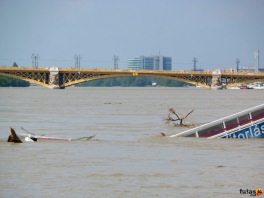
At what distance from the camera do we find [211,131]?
38.4 meters

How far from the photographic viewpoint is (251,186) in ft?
77.5

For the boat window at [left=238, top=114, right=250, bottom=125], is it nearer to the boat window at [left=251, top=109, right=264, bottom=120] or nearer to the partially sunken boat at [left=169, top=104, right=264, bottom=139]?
the partially sunken boat at [left=169, top=104, right=264, bottom=139]

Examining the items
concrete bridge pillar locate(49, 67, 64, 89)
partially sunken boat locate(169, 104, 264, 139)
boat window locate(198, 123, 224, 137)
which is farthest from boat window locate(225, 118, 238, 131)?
concrete bridge pillar locate(49, 67, 64, 89)

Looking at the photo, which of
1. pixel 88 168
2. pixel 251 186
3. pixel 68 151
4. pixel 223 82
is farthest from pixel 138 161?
pixel 223 82

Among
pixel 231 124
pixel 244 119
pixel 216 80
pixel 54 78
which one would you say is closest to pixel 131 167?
pixel 244 119

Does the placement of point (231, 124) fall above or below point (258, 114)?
below

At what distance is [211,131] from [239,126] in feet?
4.53

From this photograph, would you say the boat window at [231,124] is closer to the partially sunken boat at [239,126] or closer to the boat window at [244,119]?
the partially sunken boat at [239,126]

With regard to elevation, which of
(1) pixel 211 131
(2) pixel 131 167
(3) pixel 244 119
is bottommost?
(2) pixel 131 167

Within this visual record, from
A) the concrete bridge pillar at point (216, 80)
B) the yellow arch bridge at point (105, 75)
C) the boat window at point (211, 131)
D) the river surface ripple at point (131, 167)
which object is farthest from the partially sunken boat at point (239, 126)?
the concrete bridge pillar at point (216, 80)

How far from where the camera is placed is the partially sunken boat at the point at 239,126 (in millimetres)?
36656

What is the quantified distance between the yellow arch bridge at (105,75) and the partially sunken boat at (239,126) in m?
119

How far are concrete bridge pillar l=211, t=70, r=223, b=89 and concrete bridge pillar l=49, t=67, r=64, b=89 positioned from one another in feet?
107

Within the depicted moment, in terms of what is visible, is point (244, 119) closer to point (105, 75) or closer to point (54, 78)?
point (105, 75)
